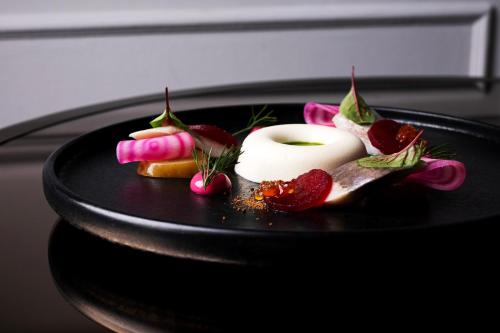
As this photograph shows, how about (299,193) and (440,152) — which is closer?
(299,193)

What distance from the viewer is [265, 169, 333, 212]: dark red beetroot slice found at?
1.03 metres

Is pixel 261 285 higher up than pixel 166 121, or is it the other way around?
pixel 166 121

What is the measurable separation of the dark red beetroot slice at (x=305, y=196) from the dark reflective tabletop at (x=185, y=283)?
145 millimetres

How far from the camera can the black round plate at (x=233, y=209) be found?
2.68 feet

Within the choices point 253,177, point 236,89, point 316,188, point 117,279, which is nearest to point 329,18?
point 236,89

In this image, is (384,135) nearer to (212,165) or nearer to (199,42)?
(212,165)

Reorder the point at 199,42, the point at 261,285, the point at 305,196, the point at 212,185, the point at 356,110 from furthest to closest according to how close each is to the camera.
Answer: the point at 199,42, the point at 356,110, the point at 212,185, the point at 305,196, the point at 261,285

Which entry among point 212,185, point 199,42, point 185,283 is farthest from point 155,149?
point 199,42

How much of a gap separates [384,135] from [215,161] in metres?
0.30

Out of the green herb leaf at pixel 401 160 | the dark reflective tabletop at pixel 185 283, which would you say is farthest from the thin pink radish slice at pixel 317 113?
the dark reflective tabletop at pixel 185 283

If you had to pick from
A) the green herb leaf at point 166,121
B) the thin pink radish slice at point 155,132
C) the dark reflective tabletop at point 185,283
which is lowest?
the dark reflective tabletop at point 185,283

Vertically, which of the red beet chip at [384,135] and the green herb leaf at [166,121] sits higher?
the green herb leaf at [166,121]

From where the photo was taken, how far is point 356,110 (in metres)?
1.42

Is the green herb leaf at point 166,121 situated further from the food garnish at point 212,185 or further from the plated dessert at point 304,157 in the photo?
the food garnish at point 212,185
